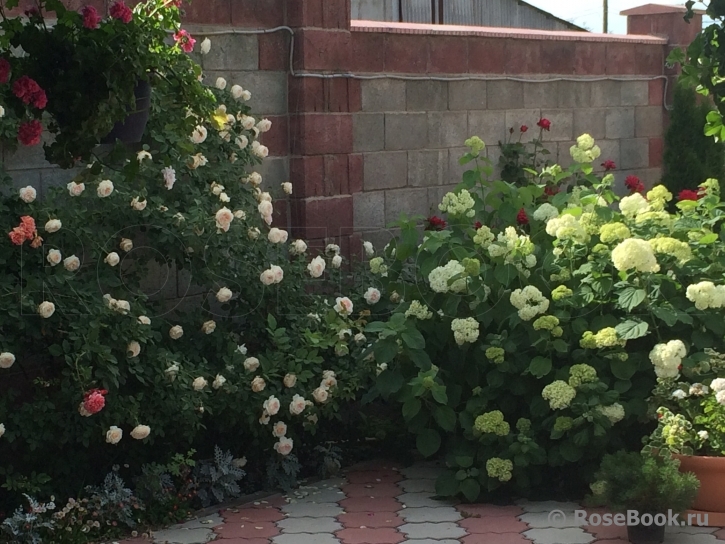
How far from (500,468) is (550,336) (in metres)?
0.60

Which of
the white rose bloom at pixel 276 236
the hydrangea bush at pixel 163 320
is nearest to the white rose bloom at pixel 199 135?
the hydrangea bush at pixel 163 320

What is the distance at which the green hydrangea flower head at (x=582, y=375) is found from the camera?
15.0ft

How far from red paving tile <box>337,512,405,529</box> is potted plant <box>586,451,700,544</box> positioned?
2.84 feet

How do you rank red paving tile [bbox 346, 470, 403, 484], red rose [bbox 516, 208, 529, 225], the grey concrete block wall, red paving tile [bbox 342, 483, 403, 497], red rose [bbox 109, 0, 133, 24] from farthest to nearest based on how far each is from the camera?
the grey concrete block wall, red rose [bbox 516, 208, 529, 225], red paving tile [bbox 346, 470, 403, 484], red paving tile [bbox 342, 483, 403, 497], red rose [bbox 109, 0, 133, 24]

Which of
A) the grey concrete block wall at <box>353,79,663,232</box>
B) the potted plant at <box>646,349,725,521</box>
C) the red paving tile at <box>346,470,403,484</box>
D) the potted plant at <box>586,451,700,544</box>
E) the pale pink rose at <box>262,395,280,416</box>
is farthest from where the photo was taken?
the grey concrete block wall at <box>353,79,663,232</box>

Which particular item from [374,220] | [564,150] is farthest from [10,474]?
[564,150]

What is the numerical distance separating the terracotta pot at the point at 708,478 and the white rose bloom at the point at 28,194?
2.77 metres

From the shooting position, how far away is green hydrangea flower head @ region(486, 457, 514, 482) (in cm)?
462

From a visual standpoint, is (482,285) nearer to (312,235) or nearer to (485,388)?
(485,388)

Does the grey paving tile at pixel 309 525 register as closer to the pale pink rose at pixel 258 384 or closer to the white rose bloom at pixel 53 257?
the pale pink rose at pixel 258 384

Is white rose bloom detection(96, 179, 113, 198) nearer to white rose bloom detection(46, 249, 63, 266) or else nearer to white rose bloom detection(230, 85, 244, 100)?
white rose bloom detection(46, 249, 63, 266)

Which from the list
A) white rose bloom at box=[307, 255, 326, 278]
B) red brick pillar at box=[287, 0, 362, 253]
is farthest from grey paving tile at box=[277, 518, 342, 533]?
red brick pillar at box=[287, 0, 362, 253]

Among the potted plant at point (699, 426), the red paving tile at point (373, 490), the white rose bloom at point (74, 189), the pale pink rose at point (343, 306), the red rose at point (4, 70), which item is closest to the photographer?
the red rose at point (4, 70)

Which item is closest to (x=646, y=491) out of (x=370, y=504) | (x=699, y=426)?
(x=699, y=426)
